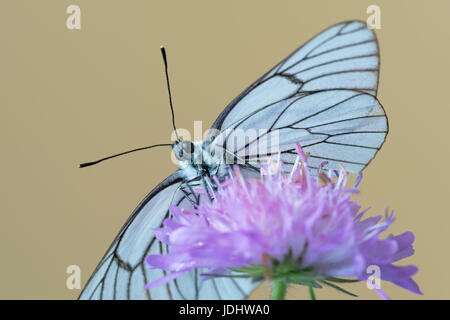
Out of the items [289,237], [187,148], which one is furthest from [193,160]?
[289,237]

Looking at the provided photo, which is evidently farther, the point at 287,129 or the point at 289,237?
the point at 287,129

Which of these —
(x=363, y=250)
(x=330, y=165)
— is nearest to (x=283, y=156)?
(x=330, y=165)

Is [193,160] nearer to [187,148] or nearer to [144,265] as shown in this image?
[187,148]

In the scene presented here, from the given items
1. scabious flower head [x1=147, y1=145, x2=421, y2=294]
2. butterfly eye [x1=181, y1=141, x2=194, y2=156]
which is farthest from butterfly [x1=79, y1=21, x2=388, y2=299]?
scabious flower head [x1=147, y1=145, x2=421, y2=294]

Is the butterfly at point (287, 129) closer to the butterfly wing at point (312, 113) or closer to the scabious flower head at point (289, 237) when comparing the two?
the butterfly wing at point (312, 113)

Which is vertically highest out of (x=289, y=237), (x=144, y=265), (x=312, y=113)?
(x=312, y=113)

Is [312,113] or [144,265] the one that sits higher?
[312,113]

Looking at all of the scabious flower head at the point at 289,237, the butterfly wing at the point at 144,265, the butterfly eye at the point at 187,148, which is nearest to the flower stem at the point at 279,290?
the scabious flower head at the point at 289,237
